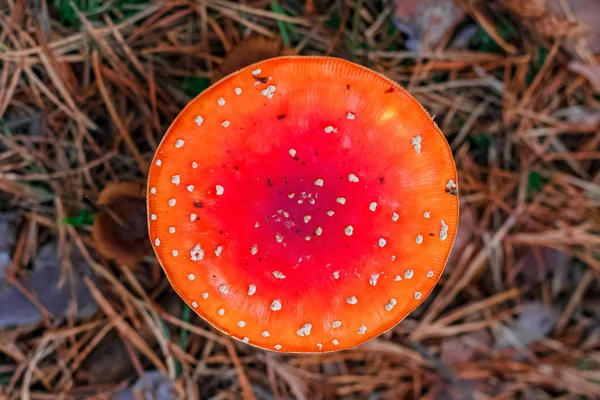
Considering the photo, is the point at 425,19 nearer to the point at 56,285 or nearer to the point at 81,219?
the point at 81,219

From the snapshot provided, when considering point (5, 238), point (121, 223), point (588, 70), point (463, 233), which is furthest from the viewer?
point (463, 233)

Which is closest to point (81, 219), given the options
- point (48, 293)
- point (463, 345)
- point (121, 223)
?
point (121, 223)

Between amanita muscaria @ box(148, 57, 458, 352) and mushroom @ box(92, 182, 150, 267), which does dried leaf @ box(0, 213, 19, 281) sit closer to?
mushroom @ box(92, 182, 150, 267)

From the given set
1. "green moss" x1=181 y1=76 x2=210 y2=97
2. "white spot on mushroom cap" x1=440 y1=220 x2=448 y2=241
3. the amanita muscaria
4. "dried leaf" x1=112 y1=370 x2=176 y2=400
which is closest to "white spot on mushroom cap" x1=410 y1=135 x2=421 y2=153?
the amanita muscaria

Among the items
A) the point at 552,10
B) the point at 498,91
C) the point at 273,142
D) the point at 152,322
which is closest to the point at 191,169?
the point at 273,142

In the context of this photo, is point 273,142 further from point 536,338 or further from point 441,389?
point 536,338

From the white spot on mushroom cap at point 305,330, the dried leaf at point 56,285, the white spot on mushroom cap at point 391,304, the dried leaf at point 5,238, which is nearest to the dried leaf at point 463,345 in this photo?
the white spot on mushroom cap at point 391,304
